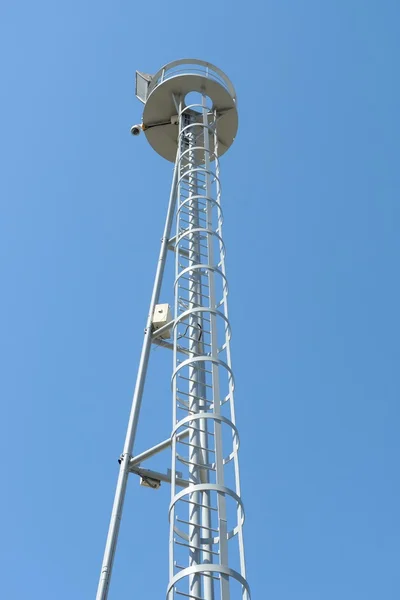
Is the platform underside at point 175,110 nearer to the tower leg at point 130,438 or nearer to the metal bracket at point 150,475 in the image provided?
the tower leg at point 130,438

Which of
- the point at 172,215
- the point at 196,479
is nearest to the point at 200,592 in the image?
the point at 196,479

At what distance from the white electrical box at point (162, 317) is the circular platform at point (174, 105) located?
5221 millimetres

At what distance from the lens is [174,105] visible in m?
17.2

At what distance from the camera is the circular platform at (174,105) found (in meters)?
16.7

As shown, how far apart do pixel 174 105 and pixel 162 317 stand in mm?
6991

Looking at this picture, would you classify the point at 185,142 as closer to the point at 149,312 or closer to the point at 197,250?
the point at 197,250

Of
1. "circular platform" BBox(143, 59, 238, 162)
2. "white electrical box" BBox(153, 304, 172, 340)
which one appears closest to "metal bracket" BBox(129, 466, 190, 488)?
"white electrical box" BBox(153, 304, 172, 340)

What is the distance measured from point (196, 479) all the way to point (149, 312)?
3.88 meters

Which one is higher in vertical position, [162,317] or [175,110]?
[175,110]

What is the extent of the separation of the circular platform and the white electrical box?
5.22m

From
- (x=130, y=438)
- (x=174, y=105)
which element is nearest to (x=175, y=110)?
(x=174, y=105)

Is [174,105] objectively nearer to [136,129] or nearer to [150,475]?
[136,129]

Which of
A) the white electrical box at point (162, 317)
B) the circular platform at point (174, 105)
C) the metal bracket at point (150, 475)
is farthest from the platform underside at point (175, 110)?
the metal bracket at point (150, 475)

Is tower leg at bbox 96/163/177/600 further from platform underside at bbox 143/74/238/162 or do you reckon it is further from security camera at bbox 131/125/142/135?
security camera at bbox 131/125/142/135
